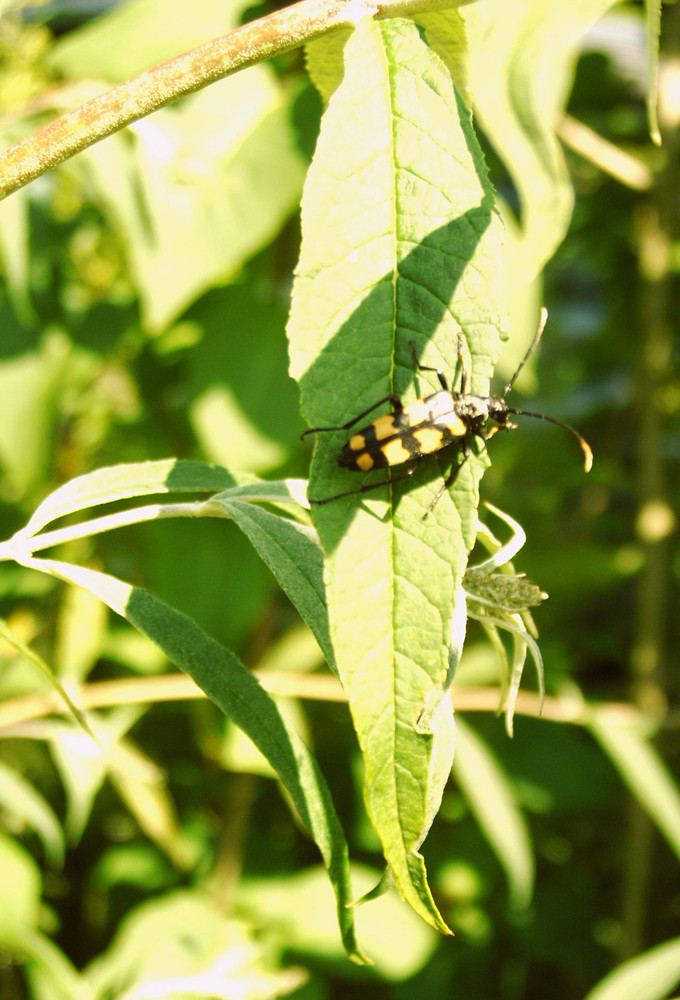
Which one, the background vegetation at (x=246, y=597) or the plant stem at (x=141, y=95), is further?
the background vegetation at (x=246, y=597)

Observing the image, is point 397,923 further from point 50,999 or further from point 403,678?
point 403,678

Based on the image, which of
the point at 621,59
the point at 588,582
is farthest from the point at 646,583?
the point at 621,59

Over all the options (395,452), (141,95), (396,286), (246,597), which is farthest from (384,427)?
(246,597)

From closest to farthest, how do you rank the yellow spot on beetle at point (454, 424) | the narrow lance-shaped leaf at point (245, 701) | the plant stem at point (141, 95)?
the plant stem at point (141, 95), the narrow lance-shaped leaf at point (245, 701), the yellow spot on beetle at point (454, 424)

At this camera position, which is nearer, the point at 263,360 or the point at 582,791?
the point at 263,360

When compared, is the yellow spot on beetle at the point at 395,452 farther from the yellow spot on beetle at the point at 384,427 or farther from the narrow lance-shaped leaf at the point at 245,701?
the narrow lance-shaped leaf at the point at 245,701

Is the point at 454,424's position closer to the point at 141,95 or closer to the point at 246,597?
the point at 141,95

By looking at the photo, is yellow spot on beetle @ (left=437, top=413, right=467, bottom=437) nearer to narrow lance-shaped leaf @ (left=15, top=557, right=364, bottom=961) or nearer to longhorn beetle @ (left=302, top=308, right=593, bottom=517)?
longhorn beetle @ (left=302, top=308, right=593, bottom=517)

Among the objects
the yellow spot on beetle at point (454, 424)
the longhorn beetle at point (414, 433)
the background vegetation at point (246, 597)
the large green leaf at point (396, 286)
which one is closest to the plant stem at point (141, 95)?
the large green leaf at point (396, 286)
